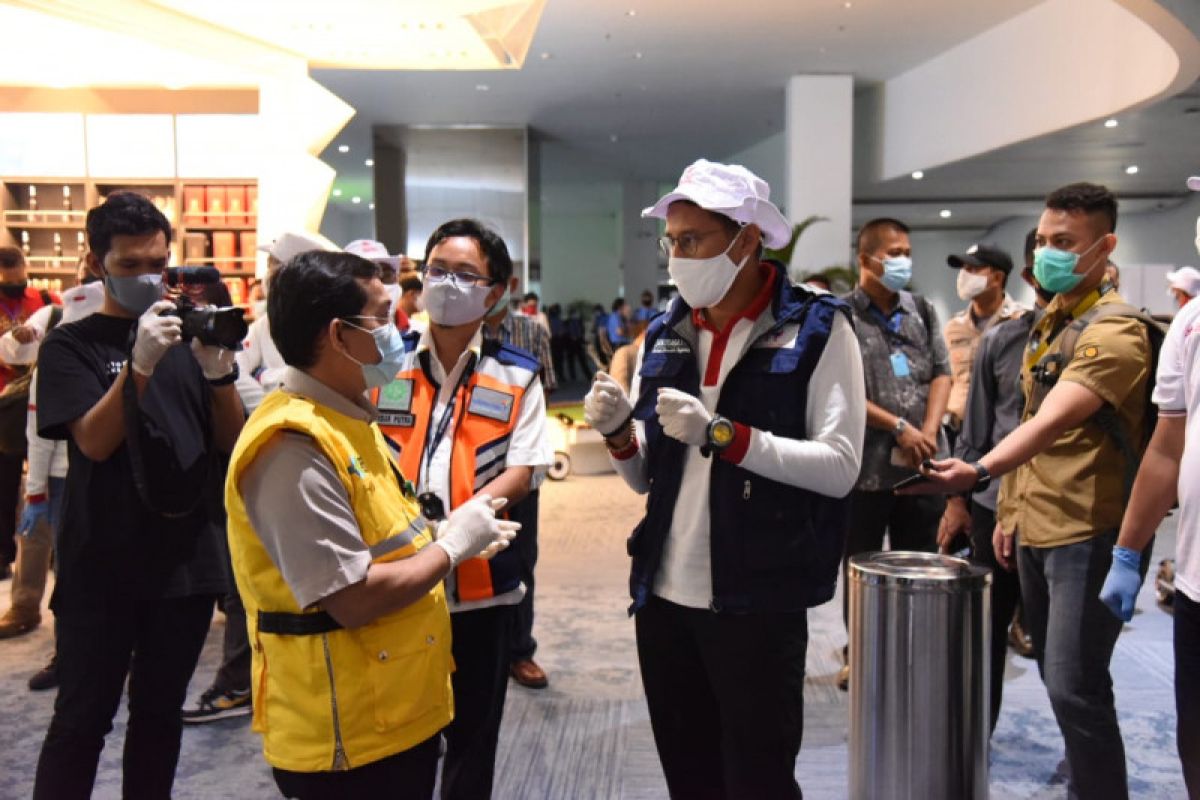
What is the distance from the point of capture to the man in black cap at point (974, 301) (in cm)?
479

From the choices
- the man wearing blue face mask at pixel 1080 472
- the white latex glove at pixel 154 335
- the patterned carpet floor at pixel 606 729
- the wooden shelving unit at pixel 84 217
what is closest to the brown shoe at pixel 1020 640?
the patterned carpet floor at pixel 606 729

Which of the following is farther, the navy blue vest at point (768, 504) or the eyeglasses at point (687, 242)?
the eyeglasses at point (687, 242)

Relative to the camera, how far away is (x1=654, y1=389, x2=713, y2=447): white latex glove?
5.90ft

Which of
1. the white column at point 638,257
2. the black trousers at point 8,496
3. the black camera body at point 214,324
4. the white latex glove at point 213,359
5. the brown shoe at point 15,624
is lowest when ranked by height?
the brown shoe at point 15,624

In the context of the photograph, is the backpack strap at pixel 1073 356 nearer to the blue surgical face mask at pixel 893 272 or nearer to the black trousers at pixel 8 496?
the blue surgical face mask at pixel 893 272

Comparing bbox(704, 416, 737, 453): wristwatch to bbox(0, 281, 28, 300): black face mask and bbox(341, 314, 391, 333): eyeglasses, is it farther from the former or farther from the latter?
bbox(0, 281, 28, 300): black face mask

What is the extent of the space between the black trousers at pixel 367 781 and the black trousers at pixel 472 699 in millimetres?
560

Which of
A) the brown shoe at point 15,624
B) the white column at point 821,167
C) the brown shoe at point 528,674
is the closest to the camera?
the brown shoe at point 528,674

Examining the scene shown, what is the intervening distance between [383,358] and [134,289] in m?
0.92

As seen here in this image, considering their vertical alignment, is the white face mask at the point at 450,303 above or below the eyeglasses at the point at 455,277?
below

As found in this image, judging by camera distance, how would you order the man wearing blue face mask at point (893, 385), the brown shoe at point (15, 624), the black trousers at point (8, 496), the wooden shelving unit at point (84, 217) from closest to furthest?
the man wearing blue face mask at point (893, 385) → the brown shoe at point (15, 624) → the black trousers at point (8, 496) → the wooden shelving unit at point (84, 217)

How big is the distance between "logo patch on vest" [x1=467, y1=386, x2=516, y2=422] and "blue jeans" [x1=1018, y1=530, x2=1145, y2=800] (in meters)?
1.37

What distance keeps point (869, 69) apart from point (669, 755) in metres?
11.9

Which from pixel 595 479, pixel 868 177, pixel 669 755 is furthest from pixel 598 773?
pixel 868 177
